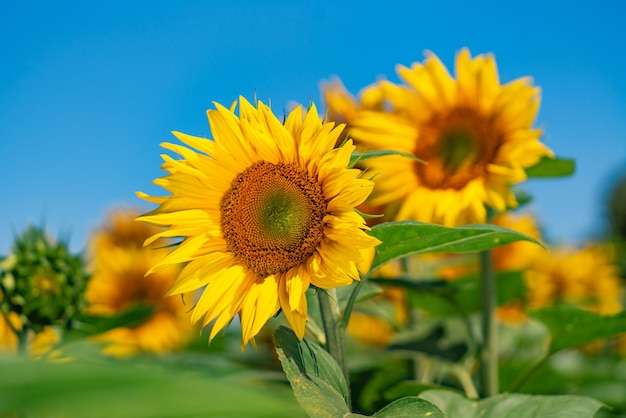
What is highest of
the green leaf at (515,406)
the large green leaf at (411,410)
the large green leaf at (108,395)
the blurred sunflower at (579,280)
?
the blurred sunflower at (579,280)

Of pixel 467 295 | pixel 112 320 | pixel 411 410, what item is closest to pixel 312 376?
pixel 411 410

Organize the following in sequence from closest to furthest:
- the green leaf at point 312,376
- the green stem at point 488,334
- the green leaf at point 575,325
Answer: the green leaf at point 312,376 < the green leaf at point 575,325 < the green stem at point 488,334

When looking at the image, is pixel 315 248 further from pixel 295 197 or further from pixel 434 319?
pixel 434 319

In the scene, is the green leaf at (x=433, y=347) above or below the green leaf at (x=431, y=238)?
below

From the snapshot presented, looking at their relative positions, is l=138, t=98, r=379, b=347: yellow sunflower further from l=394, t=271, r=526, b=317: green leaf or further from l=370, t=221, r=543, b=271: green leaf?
l=394, t=271, r=526, b=317: green leaf

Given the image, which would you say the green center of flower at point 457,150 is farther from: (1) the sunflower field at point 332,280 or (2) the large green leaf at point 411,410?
(2) the large green leaf at point 411,410

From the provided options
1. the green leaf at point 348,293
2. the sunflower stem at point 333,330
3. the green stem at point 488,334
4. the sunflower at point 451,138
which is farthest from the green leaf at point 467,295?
the sunflower stem at point 333,330

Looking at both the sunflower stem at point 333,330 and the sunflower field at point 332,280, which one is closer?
the sunflower field at point 332,280

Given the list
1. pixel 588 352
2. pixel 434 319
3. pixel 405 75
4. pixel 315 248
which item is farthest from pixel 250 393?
pixel 588 352
